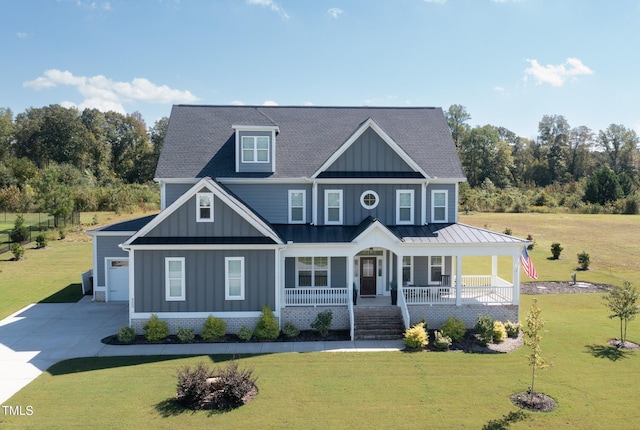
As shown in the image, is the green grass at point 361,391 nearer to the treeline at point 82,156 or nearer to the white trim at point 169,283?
the white trim at point 169,283

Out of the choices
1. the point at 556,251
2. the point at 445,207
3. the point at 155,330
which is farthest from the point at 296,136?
the point at 556,251

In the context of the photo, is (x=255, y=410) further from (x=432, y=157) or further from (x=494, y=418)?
(x=432, y=157)

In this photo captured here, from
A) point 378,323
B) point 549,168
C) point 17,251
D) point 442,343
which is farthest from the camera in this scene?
point 549,168

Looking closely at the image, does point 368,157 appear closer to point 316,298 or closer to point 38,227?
point 316,298

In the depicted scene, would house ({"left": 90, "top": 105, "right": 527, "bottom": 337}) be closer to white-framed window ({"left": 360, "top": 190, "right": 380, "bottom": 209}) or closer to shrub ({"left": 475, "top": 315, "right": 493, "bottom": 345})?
white-framed window ({"left": 360, "top": 190, "right": 380, "bottom": 209})

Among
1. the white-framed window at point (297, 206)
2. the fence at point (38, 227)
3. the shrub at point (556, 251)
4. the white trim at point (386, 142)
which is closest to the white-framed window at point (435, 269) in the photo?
the white trim at point (386, 142)

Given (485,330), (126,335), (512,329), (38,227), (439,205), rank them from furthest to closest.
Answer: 1. (38,227)
2. (439,205)
3. (512,329)
4. (485,330)
5. (126,335)

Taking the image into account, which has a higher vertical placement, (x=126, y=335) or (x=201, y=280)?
(x=201, y=280)

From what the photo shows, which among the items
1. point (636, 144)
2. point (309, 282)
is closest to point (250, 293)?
point (309, 282)
